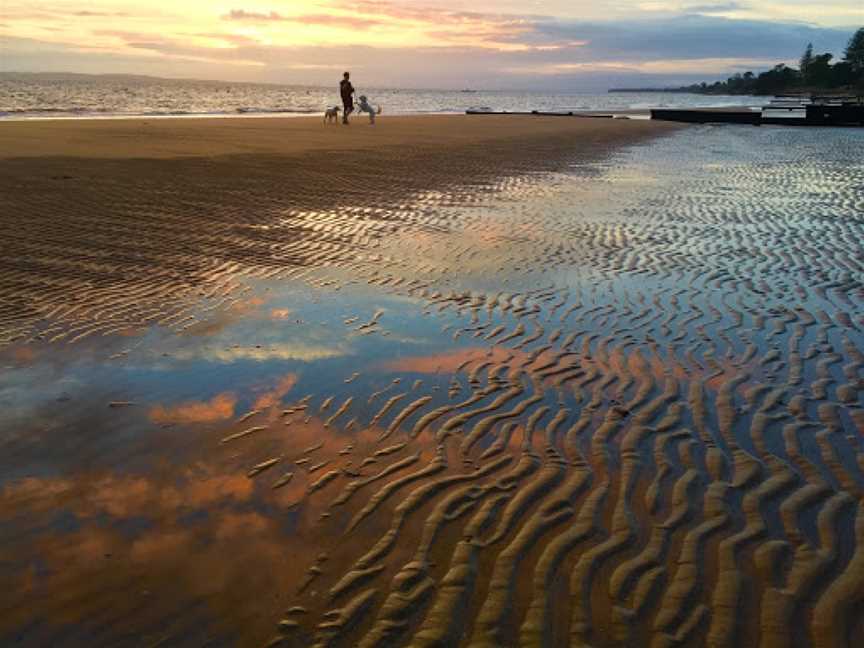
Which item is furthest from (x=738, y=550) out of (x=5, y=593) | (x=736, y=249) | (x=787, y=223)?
(x=787, y=223)

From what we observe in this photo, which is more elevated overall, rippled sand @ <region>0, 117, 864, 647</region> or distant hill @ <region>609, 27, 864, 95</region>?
distant hill @ <region>609, 27, 864, 95</region>

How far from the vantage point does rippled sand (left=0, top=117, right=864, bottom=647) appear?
3.62m

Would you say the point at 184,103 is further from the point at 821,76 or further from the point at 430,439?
the point at 821,76

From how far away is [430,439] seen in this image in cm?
539

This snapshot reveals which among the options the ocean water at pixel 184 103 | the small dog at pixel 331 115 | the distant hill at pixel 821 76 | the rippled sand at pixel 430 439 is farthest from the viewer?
the distant hill at pixel 821 76

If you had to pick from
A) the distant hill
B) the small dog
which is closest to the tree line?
the distant hill

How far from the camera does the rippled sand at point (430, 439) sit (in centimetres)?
362

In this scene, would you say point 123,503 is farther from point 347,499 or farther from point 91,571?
point 347,499

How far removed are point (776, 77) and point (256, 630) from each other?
185 m

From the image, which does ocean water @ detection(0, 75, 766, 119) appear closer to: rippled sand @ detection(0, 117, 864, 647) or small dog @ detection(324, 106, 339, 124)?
small dog @ detection(324, 106, 339, 124)

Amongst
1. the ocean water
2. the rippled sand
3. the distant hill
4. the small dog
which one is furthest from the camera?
the distant hill

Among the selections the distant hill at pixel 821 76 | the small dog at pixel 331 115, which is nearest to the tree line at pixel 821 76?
the distant hill at pixel 821 76

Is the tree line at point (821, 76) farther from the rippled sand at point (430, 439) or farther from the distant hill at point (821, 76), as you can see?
the rippled sand at point (430, 439)

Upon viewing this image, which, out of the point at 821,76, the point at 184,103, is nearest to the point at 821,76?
the point at 821,76
